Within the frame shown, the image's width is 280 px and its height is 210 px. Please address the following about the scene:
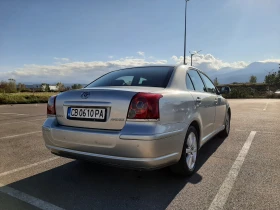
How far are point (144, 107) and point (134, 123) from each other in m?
0.20

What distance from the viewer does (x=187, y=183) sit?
309 centimetres

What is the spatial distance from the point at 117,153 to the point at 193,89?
167 centimetres

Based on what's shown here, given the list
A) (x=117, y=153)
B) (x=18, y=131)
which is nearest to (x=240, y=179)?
(x=117, y=153)

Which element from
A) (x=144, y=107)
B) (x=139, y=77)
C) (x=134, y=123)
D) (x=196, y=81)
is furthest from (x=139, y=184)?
(x=196, y=81)

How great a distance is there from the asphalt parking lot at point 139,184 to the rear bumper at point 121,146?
1.31 feet

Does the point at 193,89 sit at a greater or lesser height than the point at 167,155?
greater

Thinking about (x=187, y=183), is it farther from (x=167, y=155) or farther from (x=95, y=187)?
(x=95, y=187)

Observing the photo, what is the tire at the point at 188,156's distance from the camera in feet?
10.1

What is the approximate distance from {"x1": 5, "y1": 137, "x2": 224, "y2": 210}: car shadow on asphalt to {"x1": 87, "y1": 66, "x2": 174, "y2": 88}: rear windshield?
1232 millimetres

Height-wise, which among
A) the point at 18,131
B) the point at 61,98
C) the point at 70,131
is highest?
the point at 61,98

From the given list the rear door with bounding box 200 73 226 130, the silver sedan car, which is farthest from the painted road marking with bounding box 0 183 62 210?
the rear door with bounding box 200 73 226 130

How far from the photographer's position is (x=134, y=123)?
259cm

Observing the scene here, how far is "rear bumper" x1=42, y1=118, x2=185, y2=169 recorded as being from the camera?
2521mm

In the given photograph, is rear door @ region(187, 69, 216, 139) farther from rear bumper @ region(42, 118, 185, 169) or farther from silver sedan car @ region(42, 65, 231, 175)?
rear bumper @ region(42, 118, 185, 169)
